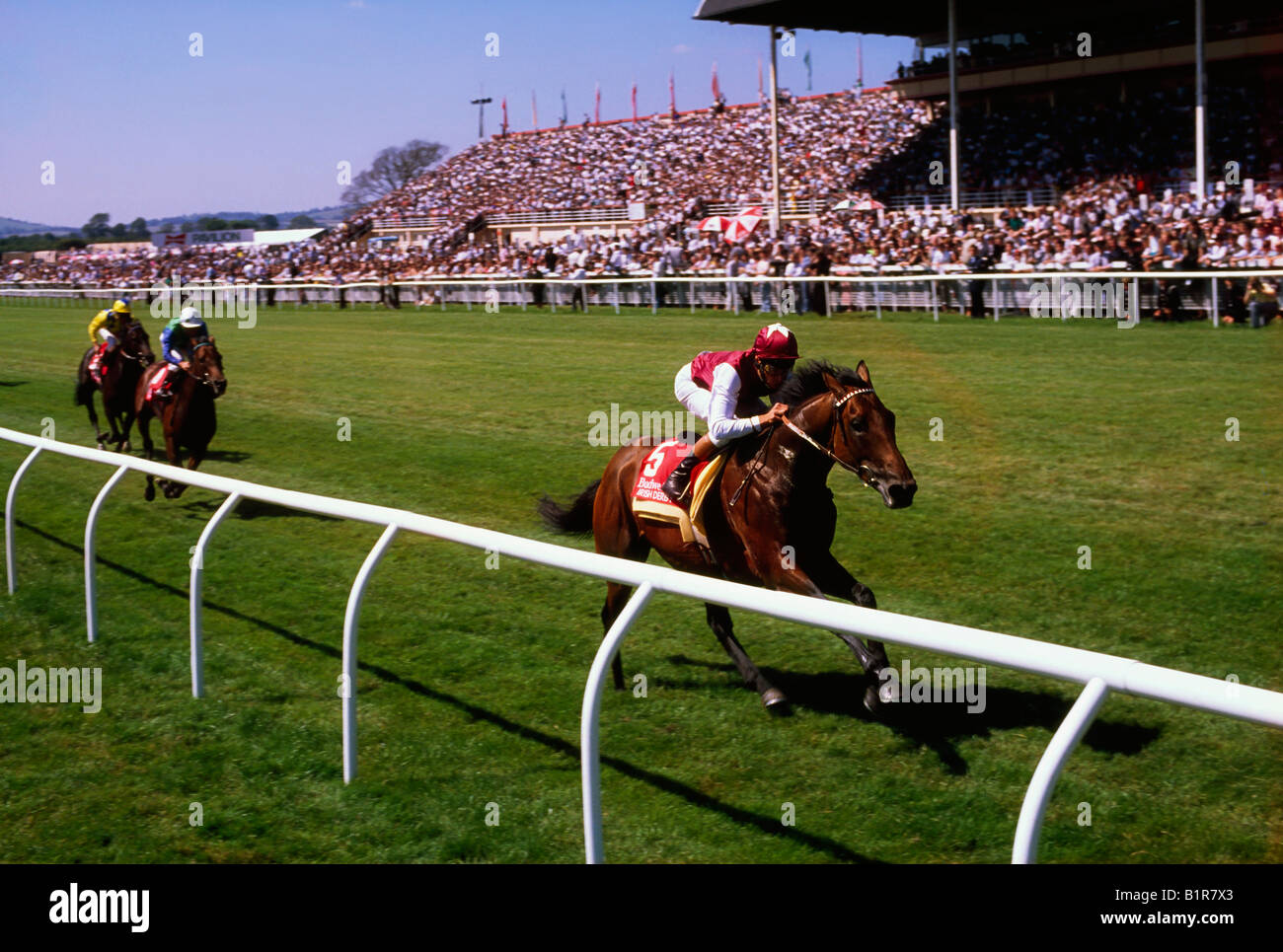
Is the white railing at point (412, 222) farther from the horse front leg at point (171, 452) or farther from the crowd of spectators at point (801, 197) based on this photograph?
the horse front leg at point (171, 452)

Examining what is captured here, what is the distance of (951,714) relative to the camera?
4.75 meters

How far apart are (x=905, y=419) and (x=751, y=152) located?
26217 millimetres

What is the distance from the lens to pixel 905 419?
1132cm

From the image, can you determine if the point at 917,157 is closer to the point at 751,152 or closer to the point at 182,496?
the point at 751,152

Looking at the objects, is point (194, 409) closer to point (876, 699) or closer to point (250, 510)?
point (250, 510)

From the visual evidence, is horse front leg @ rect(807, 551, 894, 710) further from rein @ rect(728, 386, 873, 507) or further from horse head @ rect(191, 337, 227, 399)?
horse head @ rect(191, 337, 227, 399)

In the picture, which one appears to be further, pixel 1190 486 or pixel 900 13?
pixel 900 13

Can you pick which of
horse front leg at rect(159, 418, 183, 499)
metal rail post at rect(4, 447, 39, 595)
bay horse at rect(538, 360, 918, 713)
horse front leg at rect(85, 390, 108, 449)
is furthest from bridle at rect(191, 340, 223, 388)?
bay horse at rect(538, 360, 918, 713)

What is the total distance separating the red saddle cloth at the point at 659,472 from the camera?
17.5 feet

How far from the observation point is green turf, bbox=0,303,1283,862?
3906mm

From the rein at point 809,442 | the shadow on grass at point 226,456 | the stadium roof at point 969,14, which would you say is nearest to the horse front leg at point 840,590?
the rein at point 809,442

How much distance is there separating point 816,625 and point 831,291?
1751cm

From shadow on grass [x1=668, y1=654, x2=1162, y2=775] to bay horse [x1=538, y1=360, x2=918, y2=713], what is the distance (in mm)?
203
